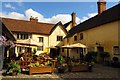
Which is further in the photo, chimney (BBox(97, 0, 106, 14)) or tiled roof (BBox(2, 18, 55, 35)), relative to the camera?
tiled roof (BBox(2, 18, 55, 35))

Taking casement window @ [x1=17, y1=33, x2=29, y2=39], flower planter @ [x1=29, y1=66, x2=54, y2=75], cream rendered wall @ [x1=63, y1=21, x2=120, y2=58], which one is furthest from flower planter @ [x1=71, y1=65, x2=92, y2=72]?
casement window @ [x1=17, y1=33, x2=29, y2=39]

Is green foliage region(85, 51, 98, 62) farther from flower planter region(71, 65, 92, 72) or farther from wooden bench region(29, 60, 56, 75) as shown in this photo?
wooden bench region(29, 60, 56, 75)

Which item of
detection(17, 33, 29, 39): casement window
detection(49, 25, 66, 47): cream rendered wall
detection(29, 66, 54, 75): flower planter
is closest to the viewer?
detection(29, 66, 54, 75): flower planter

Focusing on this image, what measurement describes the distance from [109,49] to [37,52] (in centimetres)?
2027

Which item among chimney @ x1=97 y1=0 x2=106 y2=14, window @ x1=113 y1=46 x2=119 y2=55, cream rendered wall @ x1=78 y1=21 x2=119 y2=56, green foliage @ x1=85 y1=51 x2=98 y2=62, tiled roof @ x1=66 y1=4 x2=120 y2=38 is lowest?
green foliage @ x1=85 y1=51 x2=98 y2=62

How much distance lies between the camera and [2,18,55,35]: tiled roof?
3997cm

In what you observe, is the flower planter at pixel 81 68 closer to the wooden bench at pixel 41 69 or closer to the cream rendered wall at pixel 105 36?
the wooden bench at pixel 41 69

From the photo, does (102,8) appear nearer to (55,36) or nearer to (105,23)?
(105,23)

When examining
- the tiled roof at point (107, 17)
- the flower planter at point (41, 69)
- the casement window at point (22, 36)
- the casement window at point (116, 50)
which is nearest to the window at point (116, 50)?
the casement window at point (116, 50)

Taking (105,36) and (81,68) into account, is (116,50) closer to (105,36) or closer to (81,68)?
(105,36)

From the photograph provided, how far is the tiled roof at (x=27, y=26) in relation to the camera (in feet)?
131

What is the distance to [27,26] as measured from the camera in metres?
42.0

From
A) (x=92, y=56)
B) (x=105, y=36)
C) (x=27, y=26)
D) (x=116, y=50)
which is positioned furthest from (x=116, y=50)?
(x=27, y=26)

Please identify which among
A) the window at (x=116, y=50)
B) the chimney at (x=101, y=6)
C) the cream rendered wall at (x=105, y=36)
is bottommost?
the window at (x=116, y=50)
